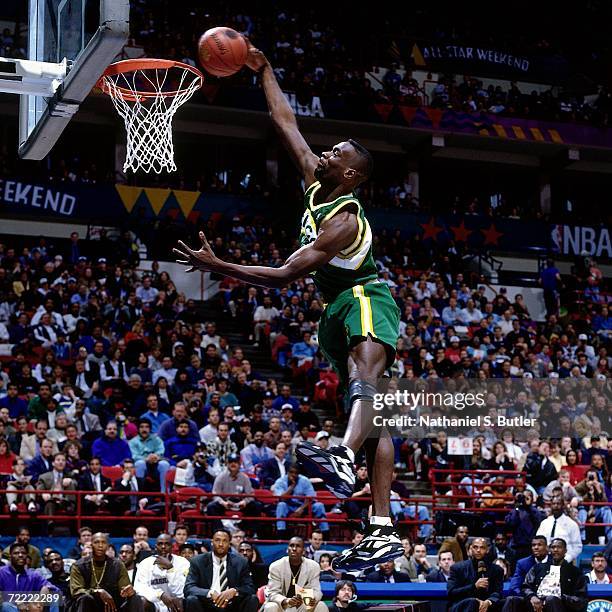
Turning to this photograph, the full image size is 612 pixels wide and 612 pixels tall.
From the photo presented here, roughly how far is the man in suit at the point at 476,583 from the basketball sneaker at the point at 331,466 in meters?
7.38

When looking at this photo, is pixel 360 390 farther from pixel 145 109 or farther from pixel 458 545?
Answer: pixel 458 545

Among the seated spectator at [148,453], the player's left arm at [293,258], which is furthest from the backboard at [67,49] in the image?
the seated spectator at [148,453]

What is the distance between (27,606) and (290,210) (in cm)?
1624

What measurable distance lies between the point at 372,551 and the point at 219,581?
6715 millimetres

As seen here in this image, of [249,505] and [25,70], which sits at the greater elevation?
[25,70]

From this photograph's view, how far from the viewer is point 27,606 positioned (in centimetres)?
1178

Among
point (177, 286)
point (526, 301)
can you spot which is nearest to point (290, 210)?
point (177, 286)

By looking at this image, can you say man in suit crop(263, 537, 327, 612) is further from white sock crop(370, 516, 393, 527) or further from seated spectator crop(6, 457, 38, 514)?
white sock crop(370, 516, 393, 527)

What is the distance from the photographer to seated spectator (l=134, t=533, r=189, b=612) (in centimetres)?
1220

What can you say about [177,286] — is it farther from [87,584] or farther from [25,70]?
[25,70]

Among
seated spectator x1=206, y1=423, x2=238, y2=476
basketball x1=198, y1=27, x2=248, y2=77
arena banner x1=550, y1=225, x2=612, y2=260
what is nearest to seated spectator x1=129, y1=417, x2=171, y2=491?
seated spectator x1=206, y1=423, x2=238, y2=476

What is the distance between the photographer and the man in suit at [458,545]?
1378cm

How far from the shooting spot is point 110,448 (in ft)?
48.0

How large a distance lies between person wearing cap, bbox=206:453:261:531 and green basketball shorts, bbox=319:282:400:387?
332 inches
